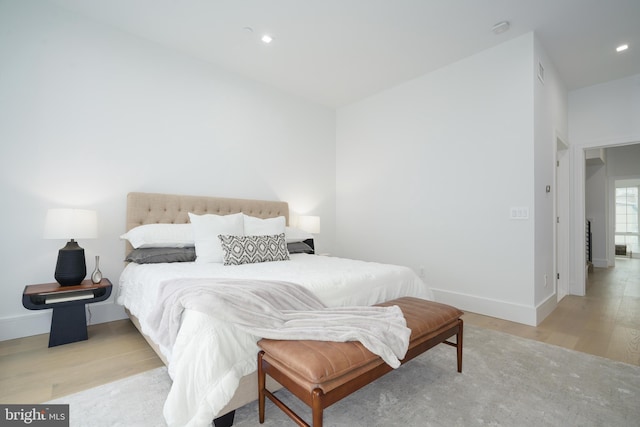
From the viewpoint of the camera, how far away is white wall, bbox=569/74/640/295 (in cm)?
360

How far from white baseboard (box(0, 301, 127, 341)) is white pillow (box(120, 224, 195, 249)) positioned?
0.71 metres

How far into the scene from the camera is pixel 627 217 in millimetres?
9062

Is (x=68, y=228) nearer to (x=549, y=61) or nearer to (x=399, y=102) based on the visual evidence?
(x=399, y=102)

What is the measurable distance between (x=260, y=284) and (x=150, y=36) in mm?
2972

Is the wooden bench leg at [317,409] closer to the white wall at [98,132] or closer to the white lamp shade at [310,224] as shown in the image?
the white wall at [98,132]

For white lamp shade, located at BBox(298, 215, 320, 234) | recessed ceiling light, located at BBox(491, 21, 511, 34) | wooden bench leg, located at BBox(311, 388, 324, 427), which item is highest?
recessed ceiling light, located at BBox(491, 21, 511, 34)

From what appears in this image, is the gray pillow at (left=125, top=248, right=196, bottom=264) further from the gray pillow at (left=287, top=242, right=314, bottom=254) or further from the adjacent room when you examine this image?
the gray pillow at (left=287, top=242, right=314, bottom=254)

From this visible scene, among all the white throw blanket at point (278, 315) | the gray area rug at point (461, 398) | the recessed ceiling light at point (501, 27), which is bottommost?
the gray area rug at point (461, 398)

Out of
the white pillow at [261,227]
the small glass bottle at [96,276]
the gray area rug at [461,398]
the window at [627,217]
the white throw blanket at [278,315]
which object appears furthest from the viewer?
the window at [627,217]

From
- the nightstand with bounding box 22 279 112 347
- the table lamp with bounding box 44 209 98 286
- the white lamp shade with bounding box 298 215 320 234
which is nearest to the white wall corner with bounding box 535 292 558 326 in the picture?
the white lamp shade with bounding box 298 215 320 234

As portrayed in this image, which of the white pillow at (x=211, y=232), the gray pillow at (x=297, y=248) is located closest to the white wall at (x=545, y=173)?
the gray pillow at (x=297, y=248)

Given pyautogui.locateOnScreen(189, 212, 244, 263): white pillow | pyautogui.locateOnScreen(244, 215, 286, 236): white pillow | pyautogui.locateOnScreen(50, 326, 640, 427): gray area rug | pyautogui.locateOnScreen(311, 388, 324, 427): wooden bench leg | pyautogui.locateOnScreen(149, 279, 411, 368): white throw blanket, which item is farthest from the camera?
pyautogui.locateOnScreen(244, 215, 286, 236): white pillow

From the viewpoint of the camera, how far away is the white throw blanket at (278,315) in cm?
137

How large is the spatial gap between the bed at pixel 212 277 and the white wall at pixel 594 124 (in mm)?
3073
